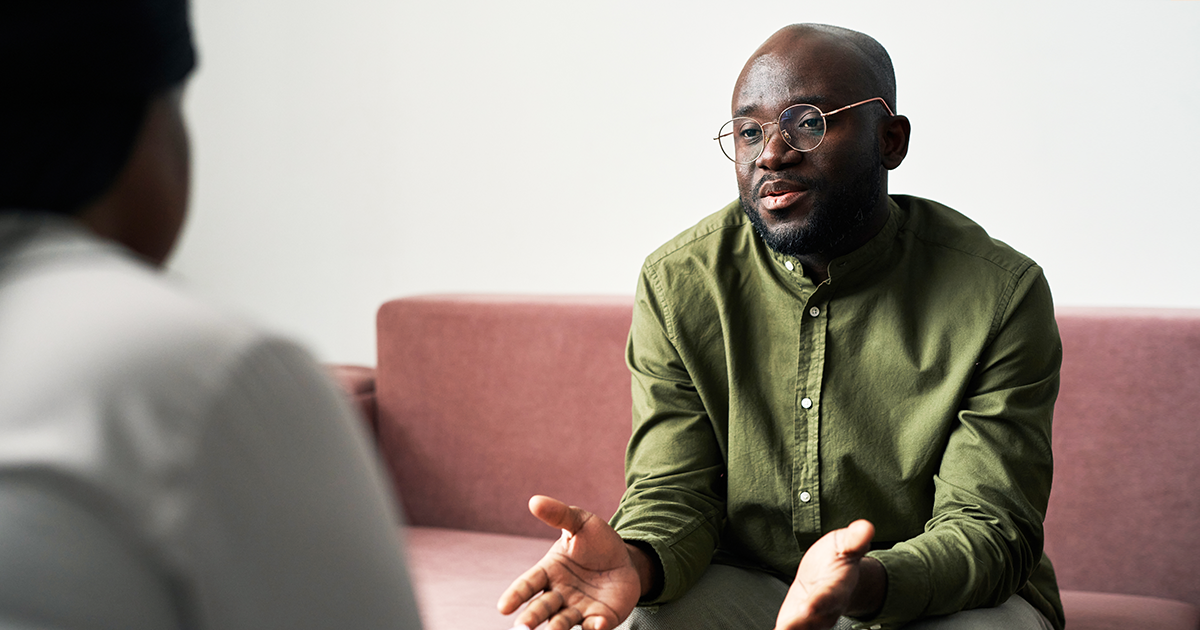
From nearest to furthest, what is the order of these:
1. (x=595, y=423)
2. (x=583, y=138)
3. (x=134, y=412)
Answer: (x=134, y=412)
(x=595, y=423)
(x=583, y=138)

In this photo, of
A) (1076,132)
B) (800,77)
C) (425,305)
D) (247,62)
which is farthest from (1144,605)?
(247,62)

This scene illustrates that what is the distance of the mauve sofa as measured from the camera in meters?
1.71

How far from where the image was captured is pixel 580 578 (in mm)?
1224

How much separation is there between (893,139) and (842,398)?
1.30 ft

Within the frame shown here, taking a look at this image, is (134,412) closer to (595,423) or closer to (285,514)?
(285,514)

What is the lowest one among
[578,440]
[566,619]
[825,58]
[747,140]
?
[578,440]

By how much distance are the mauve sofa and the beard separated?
0.58 meters

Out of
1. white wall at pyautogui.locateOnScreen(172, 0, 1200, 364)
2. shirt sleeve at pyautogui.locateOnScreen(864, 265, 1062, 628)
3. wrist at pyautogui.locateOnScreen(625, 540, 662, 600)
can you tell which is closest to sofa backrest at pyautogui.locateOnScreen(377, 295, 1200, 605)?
white wall at pyautogui.locateOnScreen(172, 0, 1200, 364)

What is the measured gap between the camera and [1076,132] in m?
1.98

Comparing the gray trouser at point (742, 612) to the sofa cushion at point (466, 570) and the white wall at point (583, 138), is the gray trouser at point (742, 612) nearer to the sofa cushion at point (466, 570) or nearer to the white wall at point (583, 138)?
the sofa cushion at point (466, 570)

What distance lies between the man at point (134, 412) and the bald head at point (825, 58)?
1.06 m

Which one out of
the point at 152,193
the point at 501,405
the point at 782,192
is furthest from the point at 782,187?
the point at 152,193

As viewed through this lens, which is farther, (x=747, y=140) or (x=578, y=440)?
(x=578, y=440)

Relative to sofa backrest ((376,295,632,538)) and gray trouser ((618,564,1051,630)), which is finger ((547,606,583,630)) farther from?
sofa backrest ((376,295,632,538))
